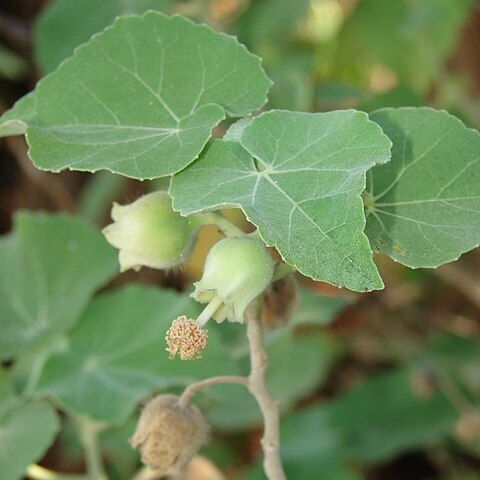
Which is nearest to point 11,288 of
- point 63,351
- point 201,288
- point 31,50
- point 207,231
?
point 63,351

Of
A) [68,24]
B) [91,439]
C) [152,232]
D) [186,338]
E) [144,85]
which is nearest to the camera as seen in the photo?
[186,338]

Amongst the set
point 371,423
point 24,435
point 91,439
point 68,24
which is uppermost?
point 68,24

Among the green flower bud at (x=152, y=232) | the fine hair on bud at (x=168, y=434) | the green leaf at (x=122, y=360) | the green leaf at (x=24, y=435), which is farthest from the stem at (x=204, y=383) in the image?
the green leaf at (x=24, y=435)

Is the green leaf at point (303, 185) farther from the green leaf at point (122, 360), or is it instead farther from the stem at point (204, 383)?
the green leaf at point (122, 360)

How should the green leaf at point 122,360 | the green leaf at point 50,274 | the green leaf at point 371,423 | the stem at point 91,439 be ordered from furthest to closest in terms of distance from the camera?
the green leaf at point 371,423 → the green leaf at point 50,274 → the stem at point 91,439 → the green leaf at point 122,360

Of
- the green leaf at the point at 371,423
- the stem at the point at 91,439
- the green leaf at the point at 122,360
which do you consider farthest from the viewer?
the green leaf at the point at 371,423

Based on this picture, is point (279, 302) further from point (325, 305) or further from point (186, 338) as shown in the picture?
point (325, 305)

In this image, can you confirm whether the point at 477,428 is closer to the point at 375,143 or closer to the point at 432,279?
the point at 432,279

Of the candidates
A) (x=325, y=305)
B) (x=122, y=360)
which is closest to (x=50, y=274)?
(x=122, y=360)
